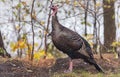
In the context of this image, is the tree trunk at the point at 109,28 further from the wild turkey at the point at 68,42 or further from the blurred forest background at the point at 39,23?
the wild turkey at the point at 68,42

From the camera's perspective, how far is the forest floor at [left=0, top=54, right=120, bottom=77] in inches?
411

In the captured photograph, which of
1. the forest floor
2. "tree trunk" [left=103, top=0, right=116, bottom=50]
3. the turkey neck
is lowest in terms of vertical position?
the forest floor

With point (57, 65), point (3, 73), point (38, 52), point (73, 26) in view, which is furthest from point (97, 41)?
point (3, 73)

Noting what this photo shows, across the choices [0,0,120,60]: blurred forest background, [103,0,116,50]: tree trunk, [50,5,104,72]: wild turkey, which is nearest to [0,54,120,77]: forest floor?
[50,5,104,72]: wild turkey

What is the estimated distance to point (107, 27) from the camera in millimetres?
15336

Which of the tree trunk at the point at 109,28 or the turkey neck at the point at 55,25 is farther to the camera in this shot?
the tree trunk at the point at 109,28

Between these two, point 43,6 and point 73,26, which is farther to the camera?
point 73,26

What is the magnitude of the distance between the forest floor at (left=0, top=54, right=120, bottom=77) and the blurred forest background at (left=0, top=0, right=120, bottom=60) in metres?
0.61

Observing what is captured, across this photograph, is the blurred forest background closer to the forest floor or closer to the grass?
the forest floor

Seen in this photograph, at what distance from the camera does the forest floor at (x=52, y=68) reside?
10437 millimetres

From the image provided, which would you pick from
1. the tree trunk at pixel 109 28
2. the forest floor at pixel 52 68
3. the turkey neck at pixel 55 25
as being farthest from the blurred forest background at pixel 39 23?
the turkey neck at pixel 55 25

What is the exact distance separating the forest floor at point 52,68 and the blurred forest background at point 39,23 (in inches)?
24.0

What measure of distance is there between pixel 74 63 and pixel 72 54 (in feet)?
3.34

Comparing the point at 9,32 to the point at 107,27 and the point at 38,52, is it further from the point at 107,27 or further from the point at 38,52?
the point at 107,27
